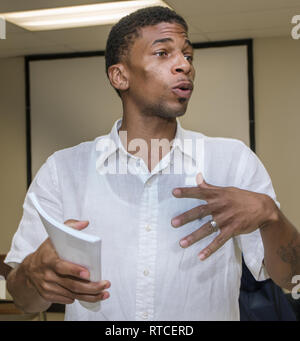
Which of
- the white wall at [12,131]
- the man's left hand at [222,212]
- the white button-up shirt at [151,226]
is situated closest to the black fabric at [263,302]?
the white button-up shirt at [151,226]

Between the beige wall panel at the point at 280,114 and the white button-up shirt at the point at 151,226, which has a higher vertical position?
the beige wall panel at the point at 280,114

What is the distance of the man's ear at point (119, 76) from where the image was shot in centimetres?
90

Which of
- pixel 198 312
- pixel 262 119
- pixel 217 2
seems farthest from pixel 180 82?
pixel 262 119

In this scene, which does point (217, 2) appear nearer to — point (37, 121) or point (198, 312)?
point (37, 121)

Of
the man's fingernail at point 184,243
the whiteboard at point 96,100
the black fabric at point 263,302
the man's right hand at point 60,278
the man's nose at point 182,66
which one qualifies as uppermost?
the whiteboard at point 96,100

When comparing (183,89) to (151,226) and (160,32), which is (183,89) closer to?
(160,32)

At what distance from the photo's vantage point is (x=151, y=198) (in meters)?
0.86

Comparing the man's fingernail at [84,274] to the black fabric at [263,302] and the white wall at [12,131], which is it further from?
the white wall at [12,131]

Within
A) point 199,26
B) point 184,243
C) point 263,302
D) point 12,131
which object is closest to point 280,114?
point 199,26

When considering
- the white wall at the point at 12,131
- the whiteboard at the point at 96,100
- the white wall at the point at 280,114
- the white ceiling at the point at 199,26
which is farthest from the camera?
the white wall at the point at 12,131

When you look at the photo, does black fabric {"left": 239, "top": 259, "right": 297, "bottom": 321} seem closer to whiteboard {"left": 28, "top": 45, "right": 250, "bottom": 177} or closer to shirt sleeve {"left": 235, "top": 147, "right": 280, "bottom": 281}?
shirt sleeve {"left": 235, "top": 147, "right": 280, "bottom": 281}

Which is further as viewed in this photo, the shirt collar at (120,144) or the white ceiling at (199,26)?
the white ceiling at (199,26)

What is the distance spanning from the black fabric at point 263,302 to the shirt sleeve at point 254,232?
323 millimetres
